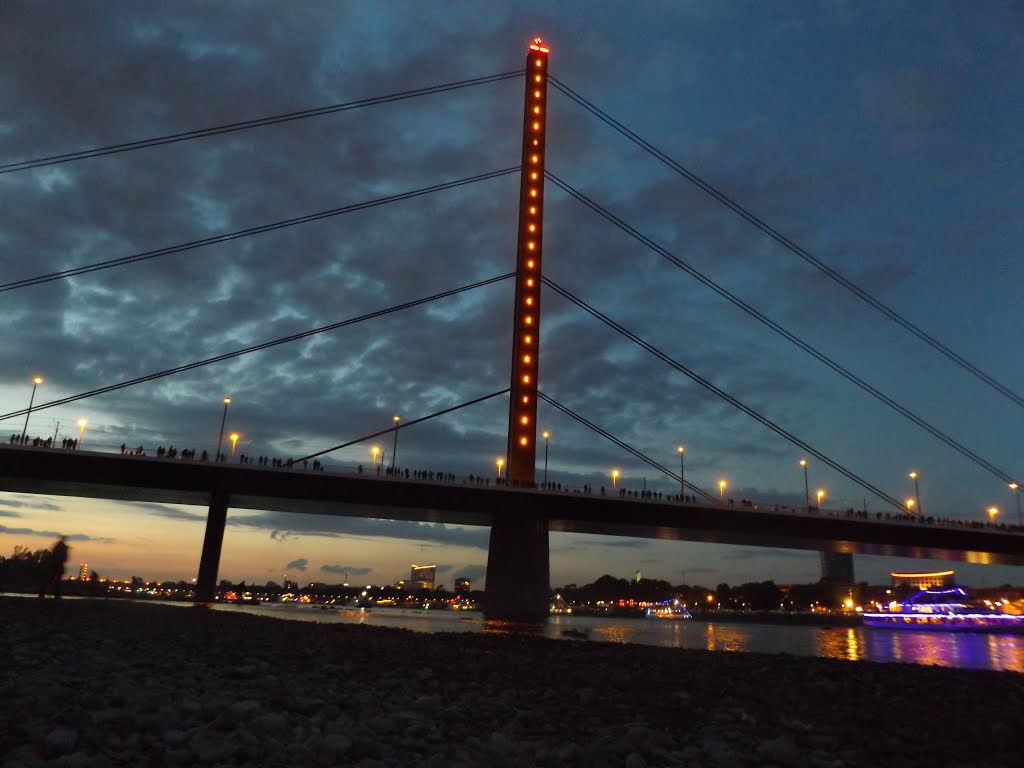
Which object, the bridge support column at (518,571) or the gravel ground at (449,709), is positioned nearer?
the gravel ground at (449,709)

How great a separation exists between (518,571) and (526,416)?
13216 millimetres

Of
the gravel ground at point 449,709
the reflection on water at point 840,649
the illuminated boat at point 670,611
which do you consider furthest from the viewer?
the illuminated boat at point 670,611

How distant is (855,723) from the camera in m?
10.2

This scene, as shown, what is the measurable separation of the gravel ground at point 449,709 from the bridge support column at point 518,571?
45240 mm

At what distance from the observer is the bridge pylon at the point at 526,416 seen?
6197 cm

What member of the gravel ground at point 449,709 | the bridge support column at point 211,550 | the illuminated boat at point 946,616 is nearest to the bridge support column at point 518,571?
the bridge support column at point 211,550

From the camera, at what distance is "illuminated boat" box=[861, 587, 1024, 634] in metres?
98.8

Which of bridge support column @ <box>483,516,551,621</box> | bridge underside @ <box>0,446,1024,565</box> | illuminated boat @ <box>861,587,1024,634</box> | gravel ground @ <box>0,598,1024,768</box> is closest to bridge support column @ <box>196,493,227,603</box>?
bridge underside @ <box>0,446,1024,565</box>

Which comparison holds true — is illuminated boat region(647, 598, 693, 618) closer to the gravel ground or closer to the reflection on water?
the reflection on water

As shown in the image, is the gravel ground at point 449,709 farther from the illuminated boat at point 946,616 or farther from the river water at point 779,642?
the illuminated boat at point 946,616

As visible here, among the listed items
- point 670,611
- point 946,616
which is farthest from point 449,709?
point 670,611

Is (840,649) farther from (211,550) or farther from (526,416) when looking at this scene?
(211,550)

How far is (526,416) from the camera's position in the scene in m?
65.9

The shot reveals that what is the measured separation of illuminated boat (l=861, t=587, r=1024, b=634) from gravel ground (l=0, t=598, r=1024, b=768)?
9899cm
